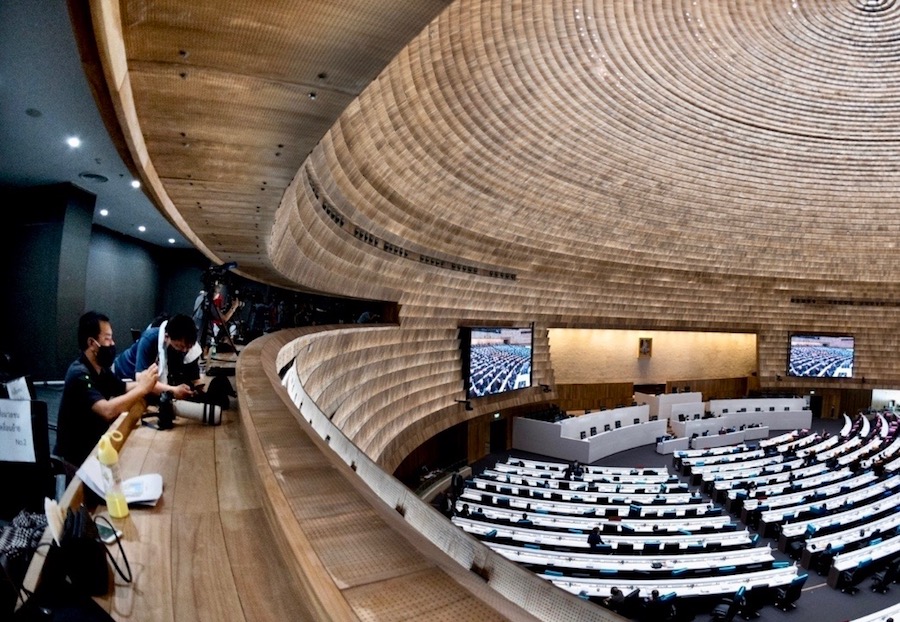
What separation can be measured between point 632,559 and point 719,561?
171 centimetres

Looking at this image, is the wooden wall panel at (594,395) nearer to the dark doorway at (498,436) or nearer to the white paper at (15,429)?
the dark doorway at (498,436)

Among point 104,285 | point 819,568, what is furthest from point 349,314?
point 819,568

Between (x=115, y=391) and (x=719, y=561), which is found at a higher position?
(x=115, y=391)

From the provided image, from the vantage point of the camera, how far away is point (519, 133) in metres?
12.4

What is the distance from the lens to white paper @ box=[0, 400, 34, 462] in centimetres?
236

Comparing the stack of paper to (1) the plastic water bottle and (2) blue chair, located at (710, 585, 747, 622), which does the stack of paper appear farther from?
(2) blue chair, located at (710, 585, 747, 622)

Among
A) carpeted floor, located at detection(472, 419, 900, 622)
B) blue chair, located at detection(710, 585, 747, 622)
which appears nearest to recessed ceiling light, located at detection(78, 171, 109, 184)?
blue chair, located at detection(710, 585, 747, 622)

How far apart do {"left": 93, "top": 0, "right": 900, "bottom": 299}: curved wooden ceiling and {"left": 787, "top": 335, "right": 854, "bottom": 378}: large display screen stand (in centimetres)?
438

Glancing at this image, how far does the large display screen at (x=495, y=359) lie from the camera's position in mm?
15930

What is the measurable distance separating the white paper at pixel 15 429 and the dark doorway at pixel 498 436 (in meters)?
16.3

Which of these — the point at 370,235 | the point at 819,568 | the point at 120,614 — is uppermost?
the point at 370,235

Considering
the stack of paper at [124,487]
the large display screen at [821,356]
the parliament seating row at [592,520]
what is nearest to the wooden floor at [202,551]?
the stack of paper at [124,487]

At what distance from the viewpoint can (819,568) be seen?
10289 mm

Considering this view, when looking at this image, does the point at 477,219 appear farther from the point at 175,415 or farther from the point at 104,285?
the point at 175,415
